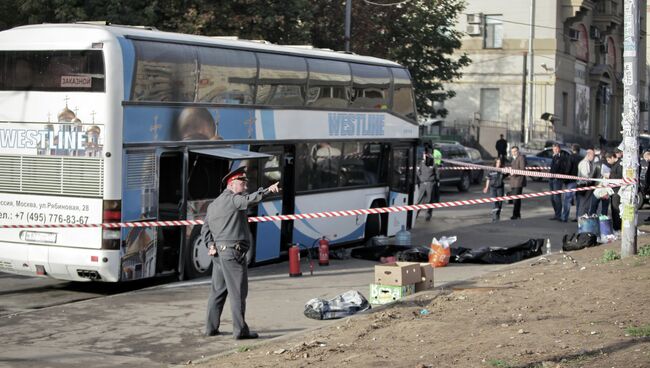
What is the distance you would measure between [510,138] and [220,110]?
1643 inches

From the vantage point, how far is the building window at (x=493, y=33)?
59.3m

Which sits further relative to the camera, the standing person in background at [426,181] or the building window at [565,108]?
the building window at [565,108]

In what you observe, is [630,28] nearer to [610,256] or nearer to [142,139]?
[610,256]

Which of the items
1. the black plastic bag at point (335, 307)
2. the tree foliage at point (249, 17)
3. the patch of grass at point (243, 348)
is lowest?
the patch of grass at point (243, 348)

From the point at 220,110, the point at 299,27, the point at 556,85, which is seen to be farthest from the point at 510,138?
the point at 220,110

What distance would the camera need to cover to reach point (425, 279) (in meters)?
13.7

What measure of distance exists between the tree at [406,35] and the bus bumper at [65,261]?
789 inches

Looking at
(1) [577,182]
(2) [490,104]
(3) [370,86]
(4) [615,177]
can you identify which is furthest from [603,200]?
(2) [490,104]

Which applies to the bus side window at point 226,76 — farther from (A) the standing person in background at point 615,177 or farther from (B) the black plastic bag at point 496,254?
(A) the standing person in background at point 615,177

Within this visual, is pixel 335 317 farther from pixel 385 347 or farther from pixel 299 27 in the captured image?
pixel 299 27

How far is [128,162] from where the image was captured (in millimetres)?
14016

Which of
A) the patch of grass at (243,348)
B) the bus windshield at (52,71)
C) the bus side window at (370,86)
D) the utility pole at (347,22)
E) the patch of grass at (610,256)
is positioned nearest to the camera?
the patch of grass at (243,348)

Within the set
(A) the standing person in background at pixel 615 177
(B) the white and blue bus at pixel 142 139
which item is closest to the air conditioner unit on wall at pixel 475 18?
(A) the standing person in background at pixel 615 177

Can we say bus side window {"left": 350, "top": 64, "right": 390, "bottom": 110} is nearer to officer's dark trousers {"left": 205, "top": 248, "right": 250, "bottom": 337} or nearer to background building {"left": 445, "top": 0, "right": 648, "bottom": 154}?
officer's dark trousers {"left": 205, "top": 248, "right": 250, "bottom": 337}
